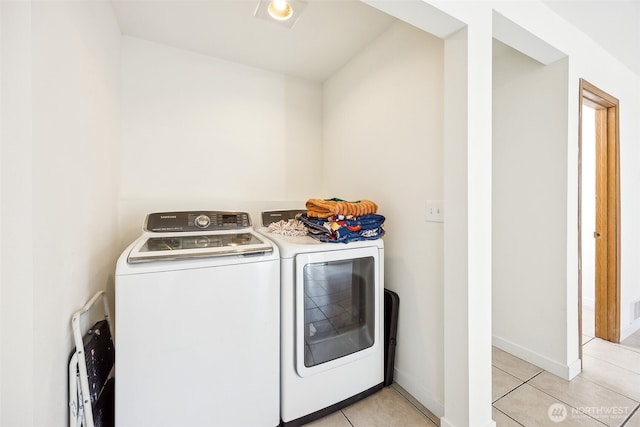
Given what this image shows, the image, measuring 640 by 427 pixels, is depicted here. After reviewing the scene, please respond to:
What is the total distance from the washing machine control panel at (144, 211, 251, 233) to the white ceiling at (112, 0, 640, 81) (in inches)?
51.0

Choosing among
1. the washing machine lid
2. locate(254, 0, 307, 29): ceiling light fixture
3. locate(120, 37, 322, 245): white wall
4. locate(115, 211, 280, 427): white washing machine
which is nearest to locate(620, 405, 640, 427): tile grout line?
locate(115, 211, 280, 427): white washing machine

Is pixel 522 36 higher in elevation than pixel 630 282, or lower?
higher

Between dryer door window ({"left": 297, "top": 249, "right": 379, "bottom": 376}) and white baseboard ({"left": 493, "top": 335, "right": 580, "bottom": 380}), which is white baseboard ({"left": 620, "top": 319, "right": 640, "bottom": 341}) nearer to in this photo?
white baseboard ({"left": 493, "top": 335, "right": 580, "bottom": 380})

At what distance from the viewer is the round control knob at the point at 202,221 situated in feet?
5.82

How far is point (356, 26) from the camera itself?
1810 mm

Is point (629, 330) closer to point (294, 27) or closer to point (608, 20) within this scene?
point (608, 20)

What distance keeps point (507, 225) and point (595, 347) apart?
1.26 metres

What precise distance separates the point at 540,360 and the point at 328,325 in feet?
5.28

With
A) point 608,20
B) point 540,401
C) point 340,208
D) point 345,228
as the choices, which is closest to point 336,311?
point 345,228

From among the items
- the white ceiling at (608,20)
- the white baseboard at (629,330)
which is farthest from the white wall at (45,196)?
the white baseboard at (629,330)

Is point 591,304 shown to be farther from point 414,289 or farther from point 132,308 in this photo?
point 132,308

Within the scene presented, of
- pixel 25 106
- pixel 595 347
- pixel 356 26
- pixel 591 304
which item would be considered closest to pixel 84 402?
pixel 25 106

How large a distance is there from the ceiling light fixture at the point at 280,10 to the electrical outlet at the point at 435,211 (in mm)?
1431

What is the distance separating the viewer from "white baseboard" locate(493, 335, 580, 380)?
68.2 inches
